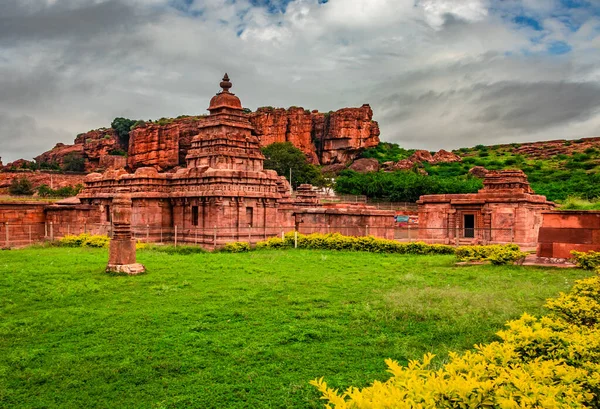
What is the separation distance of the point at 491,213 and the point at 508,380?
1941 cm

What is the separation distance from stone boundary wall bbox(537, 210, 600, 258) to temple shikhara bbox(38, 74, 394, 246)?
8.79 meters

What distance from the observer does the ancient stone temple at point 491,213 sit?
2061 cm

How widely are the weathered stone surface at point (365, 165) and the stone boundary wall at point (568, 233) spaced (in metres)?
60.5

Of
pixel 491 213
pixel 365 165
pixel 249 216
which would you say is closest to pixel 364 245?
pixel 249 216

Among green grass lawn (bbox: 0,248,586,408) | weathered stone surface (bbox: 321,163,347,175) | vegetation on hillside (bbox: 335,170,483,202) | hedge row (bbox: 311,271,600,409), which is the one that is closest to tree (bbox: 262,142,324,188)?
vegetation on hillside (bbox: 335,170,483,202)

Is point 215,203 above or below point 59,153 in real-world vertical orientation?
below

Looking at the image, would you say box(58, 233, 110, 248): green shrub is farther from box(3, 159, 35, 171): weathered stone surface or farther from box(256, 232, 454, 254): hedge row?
box(3, 159, 35, 171): weathered stone surface

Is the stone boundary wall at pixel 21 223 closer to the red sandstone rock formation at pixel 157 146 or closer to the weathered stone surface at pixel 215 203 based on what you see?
the weathered stone surface at pixel 215 203

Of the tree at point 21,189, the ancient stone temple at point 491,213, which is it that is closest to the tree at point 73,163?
the tree at point 21,189

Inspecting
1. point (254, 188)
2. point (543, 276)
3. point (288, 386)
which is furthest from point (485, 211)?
point (288, 386)

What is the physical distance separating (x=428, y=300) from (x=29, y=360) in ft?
18.5

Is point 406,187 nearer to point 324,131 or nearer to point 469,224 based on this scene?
point 469,224

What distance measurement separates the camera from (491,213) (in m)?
21.4

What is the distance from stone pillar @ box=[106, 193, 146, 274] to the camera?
449 inches
